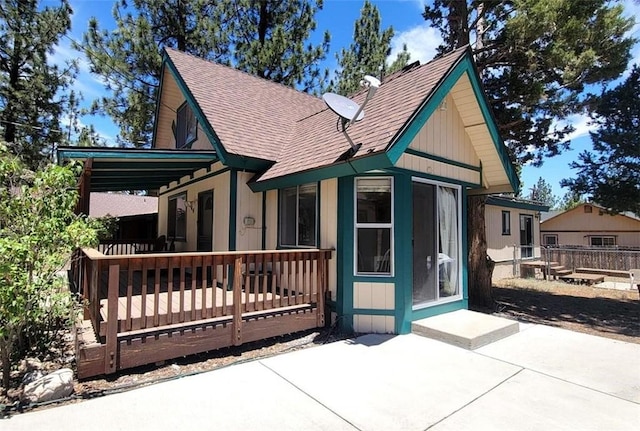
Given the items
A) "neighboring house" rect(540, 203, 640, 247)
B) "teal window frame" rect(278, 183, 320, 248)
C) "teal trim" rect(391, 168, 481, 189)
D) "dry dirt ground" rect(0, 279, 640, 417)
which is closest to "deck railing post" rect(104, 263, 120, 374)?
"dry dirt ground" rect(0, 279, 640, 417)

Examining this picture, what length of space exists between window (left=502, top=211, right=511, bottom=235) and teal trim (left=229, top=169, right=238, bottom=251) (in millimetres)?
13236

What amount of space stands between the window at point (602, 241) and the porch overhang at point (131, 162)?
32411 millimetres

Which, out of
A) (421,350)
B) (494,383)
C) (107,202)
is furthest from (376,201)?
(107,202)

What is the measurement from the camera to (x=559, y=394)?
3.67 meters

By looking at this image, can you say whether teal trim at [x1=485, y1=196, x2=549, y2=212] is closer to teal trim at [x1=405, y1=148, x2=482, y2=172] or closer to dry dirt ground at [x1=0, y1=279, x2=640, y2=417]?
dry dirt ground at [x1=0, y1=279, x2=640, y2=417]

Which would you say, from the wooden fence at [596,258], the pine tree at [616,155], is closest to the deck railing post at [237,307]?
the pine tree at [616,155]

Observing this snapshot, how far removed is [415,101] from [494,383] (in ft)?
13.0

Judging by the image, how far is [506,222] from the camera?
16141 millimetres

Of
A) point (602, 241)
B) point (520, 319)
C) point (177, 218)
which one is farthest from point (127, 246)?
point (602, 241)

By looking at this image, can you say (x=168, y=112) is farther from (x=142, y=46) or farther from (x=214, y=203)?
(x=214, y=203)

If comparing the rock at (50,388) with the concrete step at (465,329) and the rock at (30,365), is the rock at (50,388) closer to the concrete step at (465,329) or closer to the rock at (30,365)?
the rock at (30,365)

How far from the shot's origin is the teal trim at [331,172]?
15.8 ft

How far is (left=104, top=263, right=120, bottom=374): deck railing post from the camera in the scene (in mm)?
3842

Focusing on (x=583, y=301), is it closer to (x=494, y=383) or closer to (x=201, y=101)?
A: (x=494, y=383)
